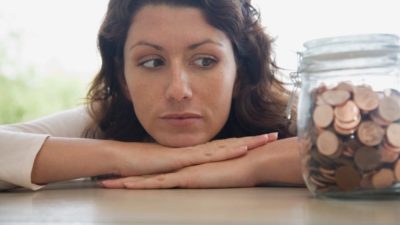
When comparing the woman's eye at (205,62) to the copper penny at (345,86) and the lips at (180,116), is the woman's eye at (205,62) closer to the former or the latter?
the lips at (180,116)

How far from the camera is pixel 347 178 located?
2.31ft

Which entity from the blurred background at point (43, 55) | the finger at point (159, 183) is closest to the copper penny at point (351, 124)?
the finger at point (159, 183)

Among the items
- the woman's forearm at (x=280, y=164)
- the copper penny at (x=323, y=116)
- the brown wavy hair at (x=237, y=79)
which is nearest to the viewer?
the copper penny at (x=323, y=116)

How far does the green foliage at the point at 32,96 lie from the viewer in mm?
2318

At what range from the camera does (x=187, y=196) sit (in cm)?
86

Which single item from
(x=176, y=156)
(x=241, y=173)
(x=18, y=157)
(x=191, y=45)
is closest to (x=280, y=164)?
(x=241, y=173)

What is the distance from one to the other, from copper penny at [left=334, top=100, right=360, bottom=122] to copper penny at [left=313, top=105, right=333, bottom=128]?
0.01 meters

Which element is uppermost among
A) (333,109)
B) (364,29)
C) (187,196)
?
(364,29)

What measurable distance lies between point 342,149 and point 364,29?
3.40ft

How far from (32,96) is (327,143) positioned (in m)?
1.80

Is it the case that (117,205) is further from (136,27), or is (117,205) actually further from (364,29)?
(364,29)

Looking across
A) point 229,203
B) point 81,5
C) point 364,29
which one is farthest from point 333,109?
point 81,5

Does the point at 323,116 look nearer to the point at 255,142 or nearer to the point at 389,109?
the point at 389,109

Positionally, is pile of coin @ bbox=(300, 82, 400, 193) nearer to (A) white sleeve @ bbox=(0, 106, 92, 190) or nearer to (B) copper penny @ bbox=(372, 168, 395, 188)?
(B) copper penny @ bbox=(372, 168, 395, 188)
